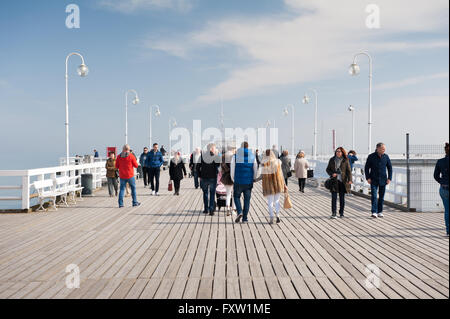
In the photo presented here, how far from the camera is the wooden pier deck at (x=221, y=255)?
491cm

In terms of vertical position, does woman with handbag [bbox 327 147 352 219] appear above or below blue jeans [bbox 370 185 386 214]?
above

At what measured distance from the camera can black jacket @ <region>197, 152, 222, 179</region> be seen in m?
10.7

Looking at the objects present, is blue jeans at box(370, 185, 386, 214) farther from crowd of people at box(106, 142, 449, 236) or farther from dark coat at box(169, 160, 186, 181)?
dark coat at box(169, 160, 186, 181)

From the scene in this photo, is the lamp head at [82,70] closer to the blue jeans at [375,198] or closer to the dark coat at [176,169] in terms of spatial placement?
the dark coat at [176,169]

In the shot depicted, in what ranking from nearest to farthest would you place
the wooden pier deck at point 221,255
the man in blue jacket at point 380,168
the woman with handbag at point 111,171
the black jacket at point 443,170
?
the wooden pier deck at point 221,255, the black jacket at point 443,170, the man in blue jacket at point 380,168, the woman with handbag at point 111,171

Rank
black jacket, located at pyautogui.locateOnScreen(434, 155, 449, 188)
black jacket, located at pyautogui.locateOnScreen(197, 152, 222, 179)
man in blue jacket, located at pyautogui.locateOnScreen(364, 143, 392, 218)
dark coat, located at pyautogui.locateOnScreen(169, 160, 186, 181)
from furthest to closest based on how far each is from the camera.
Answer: dark coat, located at pyautogui.locateOnScreen(169, 160, 186, 181) < black jacket, located at pyautogui.locateOnScreen(197, 152, 222, 179) < man in blue jacket, located at pyautogui.locateOnScreen(364, 143, 392, 218) < black jacket, located at pyautogui.locateOnScreen(434, 155, 449, 188)

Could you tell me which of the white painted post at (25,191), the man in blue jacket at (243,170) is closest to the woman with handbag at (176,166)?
the white painted post at (25,191)

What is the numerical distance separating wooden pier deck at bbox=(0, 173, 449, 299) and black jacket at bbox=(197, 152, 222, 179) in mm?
1127

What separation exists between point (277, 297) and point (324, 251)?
2.51 m

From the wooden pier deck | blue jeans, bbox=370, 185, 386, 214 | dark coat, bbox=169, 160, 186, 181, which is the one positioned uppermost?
dark coat, bbox=169, 160, 186, 181

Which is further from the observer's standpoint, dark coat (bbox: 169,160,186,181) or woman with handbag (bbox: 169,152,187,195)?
dark coat (bbox: 169,160,186,181)

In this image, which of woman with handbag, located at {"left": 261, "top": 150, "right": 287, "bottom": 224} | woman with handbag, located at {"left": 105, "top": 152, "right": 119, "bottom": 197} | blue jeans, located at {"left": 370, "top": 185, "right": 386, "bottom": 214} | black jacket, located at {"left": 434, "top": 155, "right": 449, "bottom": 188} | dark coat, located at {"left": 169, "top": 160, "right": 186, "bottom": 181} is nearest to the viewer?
black jacket, located at {"left": 434, "top": 155, "right": 449, "bottom": 188}

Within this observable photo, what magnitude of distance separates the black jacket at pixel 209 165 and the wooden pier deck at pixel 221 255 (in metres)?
1.13

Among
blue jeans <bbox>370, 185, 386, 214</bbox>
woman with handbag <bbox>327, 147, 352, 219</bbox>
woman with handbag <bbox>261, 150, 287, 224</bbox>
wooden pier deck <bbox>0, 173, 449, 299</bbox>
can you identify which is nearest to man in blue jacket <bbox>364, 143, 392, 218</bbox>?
blue jeans <bbox>370, 185, 386, 214</bbox>
